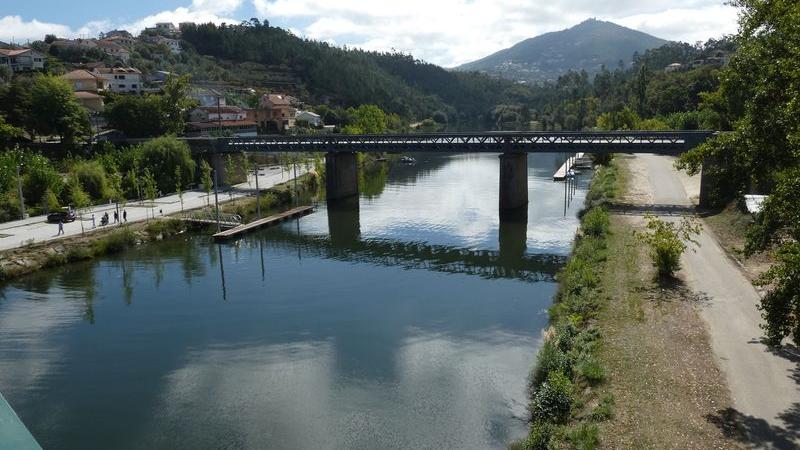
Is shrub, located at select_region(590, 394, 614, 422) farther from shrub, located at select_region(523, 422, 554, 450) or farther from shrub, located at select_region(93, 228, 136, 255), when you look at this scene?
shrub, located at select_region(93, 228, 136, 255)

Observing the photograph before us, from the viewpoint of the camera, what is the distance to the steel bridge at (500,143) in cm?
4775

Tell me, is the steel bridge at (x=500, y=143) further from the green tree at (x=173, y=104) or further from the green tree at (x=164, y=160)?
the green tree at (x=173, y=104)

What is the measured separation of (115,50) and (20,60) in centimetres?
3775

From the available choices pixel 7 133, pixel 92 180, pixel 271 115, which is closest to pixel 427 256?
pixel 92 180

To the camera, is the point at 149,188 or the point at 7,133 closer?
the point at 149,188

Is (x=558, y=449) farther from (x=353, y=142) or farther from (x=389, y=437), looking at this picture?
(x=353, y=142)

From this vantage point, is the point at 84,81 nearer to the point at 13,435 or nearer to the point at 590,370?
the point at 13,435

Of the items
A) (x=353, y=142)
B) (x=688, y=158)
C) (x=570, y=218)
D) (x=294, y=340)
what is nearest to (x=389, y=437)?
(x=294, y=340)

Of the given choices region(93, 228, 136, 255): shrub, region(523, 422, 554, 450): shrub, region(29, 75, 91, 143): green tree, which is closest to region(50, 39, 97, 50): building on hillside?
region(29, 75, 91, 143): green tree

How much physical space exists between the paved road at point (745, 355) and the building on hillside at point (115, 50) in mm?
142818

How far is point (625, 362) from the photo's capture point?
18.7 metres

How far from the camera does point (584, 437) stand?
48.1 feet

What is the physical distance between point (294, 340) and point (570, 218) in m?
33.8

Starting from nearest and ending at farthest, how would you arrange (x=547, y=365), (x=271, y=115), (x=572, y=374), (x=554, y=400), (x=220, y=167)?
(x=554, y=400)
(x=572, y=374)
(x=547, y=365)
(x=220, y=167)
(x=271, y=115)
